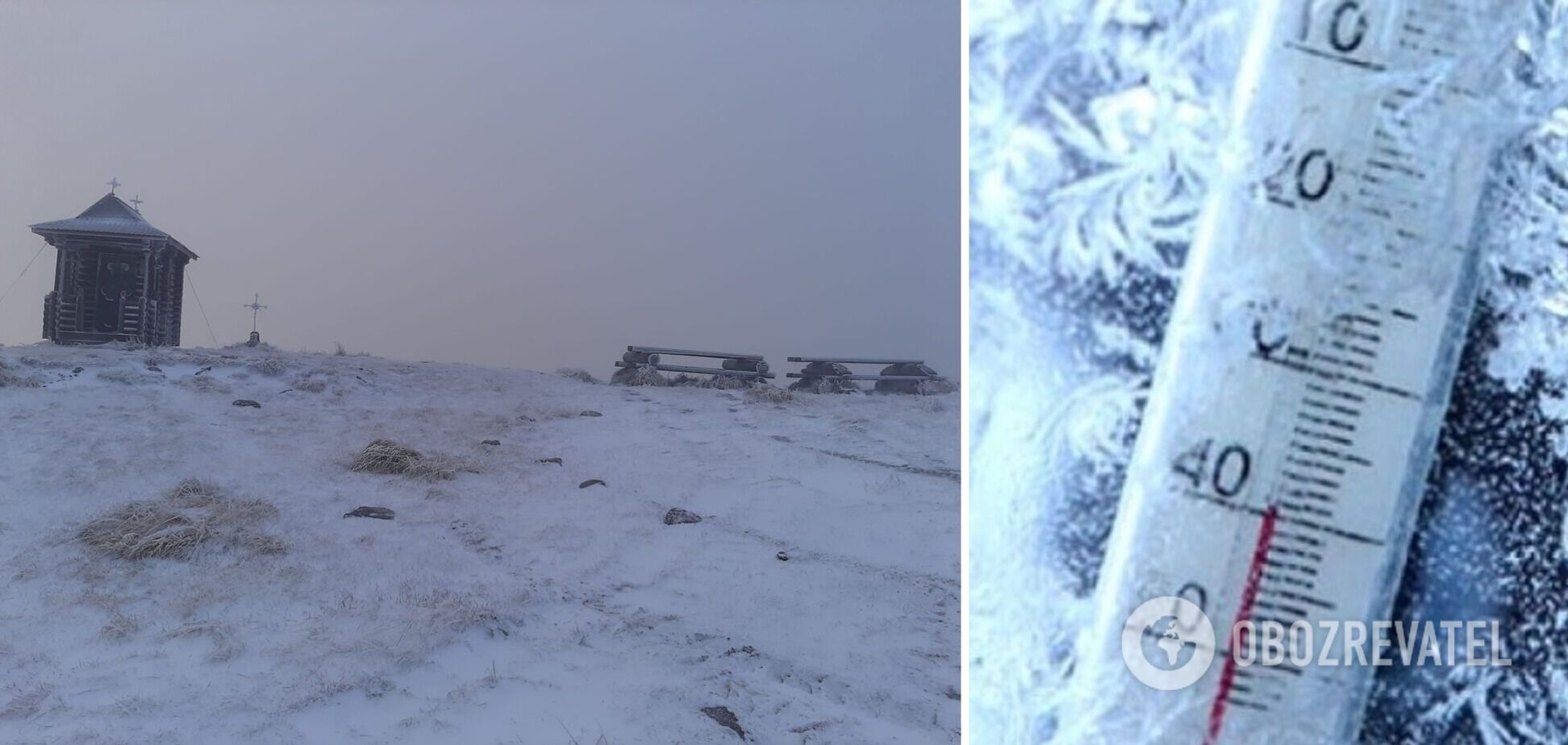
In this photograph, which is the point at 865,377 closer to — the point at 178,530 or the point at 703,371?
the point at 703,371

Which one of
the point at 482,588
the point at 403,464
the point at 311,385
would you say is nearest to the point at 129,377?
the point at 311,385

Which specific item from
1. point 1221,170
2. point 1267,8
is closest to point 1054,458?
point 1221,170

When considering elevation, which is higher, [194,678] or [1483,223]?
[1483,223]

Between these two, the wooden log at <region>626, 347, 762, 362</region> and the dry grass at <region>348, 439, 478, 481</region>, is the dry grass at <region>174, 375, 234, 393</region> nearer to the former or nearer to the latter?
the dry grass at <region>348, 439, 478, 481</region>

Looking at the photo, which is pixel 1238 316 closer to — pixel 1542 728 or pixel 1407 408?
pixel 1407 408

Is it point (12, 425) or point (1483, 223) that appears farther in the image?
point (12, 425)

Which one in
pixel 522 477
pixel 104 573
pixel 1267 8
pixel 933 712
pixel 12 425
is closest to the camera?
pixel 1267 8
